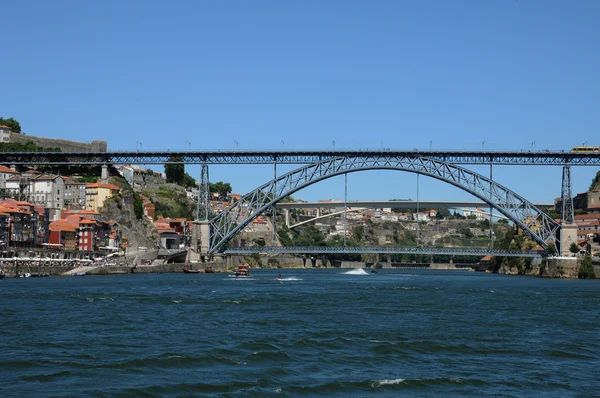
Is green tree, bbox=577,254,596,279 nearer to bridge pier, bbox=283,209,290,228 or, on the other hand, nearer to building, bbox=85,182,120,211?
building, bbox=85,182,120,211

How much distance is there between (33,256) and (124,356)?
5900 centimetres

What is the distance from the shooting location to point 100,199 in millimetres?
101500

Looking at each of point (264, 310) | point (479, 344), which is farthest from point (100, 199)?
point (479, 344)

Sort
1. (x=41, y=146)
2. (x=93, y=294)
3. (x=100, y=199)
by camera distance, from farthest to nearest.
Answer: (x=41, y=146) < (x=100, y=199) < (x=93, y=294)

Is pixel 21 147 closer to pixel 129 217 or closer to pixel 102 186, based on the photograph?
pixel 102 186

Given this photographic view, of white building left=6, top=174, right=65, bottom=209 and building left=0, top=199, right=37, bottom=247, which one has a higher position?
white building left=6, top=174, right=65, bottom=209

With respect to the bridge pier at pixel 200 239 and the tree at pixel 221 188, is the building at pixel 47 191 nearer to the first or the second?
the bridge pier at pixel 200 239

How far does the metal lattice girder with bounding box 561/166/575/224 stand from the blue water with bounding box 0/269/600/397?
38604 millimetres

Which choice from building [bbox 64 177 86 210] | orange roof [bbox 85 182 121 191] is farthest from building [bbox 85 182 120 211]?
building [bbox 64 177 86 210]

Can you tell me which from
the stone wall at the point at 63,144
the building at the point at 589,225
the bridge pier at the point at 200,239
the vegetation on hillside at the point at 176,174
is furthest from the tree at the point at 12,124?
the building at the point at 589,225

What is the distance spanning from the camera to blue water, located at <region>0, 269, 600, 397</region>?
20781mm

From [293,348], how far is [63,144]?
328ft

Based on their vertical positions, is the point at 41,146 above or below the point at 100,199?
above

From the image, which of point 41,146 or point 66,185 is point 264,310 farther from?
point 41,146
